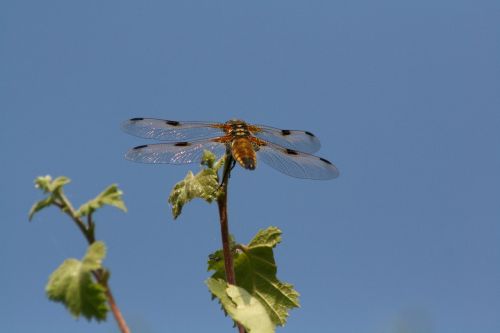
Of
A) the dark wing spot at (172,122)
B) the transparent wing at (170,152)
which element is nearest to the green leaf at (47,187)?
the transparent wing at (170,152)

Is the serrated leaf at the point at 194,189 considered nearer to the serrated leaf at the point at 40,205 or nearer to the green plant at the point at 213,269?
the green plant at the point at 213,269

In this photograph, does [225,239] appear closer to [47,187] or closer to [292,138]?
[47,187]

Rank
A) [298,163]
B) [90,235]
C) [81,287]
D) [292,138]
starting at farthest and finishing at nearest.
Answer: [292,138] < [298,163] < [90,235] < [81,287]

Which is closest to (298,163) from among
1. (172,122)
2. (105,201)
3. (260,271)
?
(172,122)

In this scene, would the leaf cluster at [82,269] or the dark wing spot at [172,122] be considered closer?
the leaf cluster at [82,269]

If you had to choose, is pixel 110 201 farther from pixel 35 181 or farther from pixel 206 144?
pixel 206 144
